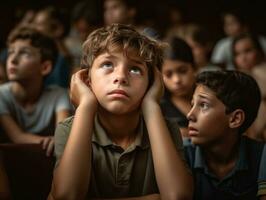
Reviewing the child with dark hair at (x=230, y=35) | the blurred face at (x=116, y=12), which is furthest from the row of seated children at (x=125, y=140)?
the child with dark hair at (x=230, y=35)

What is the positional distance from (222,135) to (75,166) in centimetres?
75

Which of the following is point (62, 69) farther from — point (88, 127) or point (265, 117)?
point (88, 127)

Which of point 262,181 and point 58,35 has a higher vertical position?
point 58,35

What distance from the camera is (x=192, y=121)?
2061 mm

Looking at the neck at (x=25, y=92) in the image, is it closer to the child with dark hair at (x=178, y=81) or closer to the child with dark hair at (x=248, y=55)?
the child with dark hair at (x=178, y=81)

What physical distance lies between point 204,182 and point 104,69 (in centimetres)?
65

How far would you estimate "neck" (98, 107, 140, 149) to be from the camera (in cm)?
178

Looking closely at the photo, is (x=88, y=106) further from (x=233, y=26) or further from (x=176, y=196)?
(x=233, y=26)

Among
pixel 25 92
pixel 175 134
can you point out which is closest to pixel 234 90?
pixel 175 134

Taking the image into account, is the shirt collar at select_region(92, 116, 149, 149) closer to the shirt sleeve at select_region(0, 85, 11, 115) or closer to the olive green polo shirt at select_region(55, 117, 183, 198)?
the olive green polo shirt at select_region(55, 117, 183, 198)

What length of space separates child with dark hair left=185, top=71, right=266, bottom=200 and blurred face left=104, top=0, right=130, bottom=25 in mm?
2676

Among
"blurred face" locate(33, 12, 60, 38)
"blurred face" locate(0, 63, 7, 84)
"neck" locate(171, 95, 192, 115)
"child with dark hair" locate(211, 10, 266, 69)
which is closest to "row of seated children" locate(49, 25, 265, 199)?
"neck" locate(171, 95, 192, 115)

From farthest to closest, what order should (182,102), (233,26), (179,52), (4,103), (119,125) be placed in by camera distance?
(233,26), (179,52), (182,102), (4,103), (119,125)

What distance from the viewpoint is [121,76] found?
1694 mm
